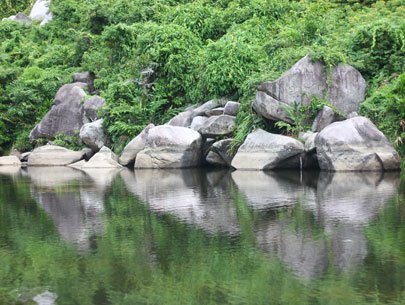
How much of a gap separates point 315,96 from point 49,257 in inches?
624

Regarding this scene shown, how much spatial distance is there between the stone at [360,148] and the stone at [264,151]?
151 cm

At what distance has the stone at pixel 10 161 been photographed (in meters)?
32.8

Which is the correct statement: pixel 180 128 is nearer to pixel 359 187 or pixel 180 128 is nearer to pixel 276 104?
pixel 276 104

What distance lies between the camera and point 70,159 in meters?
31.0

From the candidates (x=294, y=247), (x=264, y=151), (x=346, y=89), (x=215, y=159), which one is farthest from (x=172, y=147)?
(x=294, y=247)

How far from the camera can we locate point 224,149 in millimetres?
26156

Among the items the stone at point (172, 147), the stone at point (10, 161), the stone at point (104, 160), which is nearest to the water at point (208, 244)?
the stone at point (172, 147)

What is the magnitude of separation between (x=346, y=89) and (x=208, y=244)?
590 inches

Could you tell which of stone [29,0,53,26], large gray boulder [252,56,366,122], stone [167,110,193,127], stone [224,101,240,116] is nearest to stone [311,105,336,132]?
large gray boulder [252,56,366,122]

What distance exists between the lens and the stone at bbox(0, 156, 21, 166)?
32.8 meters

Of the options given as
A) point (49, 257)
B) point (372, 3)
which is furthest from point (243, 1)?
point (49, 257)

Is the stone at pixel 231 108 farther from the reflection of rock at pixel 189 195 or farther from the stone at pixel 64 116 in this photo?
the stone at pixel 64 116

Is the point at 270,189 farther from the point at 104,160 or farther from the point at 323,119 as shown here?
the point at 104,160

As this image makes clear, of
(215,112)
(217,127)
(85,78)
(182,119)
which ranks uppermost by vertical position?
(85,78)
